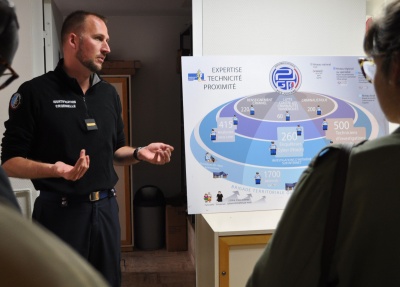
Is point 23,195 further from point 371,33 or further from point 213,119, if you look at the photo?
point 371,33

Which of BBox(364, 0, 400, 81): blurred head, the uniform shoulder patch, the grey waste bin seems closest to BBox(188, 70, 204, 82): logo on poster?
the uniform shoulder patch

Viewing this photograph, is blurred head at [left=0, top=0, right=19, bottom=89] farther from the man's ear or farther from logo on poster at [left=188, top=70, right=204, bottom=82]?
logo on poster at [left=188, top=70, right=204, bottom=82]

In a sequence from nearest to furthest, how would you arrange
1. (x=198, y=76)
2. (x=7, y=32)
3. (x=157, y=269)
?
1. (x=7, y=32)
2. (x=198, y=76)
3. (x=157, y=269)

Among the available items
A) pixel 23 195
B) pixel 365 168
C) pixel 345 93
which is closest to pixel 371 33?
pixel 365 168

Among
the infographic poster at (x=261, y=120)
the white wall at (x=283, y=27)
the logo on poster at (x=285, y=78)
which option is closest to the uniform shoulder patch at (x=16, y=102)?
the infographic poster at (x=261, y=120)

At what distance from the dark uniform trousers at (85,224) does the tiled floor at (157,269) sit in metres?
2.02

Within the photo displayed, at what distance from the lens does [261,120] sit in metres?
2.85

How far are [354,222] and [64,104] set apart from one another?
1740mm

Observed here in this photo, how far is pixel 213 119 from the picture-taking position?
110 inches

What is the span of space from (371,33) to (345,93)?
198 centimetres

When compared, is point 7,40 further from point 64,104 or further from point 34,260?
point 64,104

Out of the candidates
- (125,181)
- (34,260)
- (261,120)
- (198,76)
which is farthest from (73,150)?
(125,181)

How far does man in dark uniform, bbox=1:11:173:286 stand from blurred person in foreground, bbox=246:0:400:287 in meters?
1.43

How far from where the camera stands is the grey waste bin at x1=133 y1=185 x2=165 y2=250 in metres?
5.28
